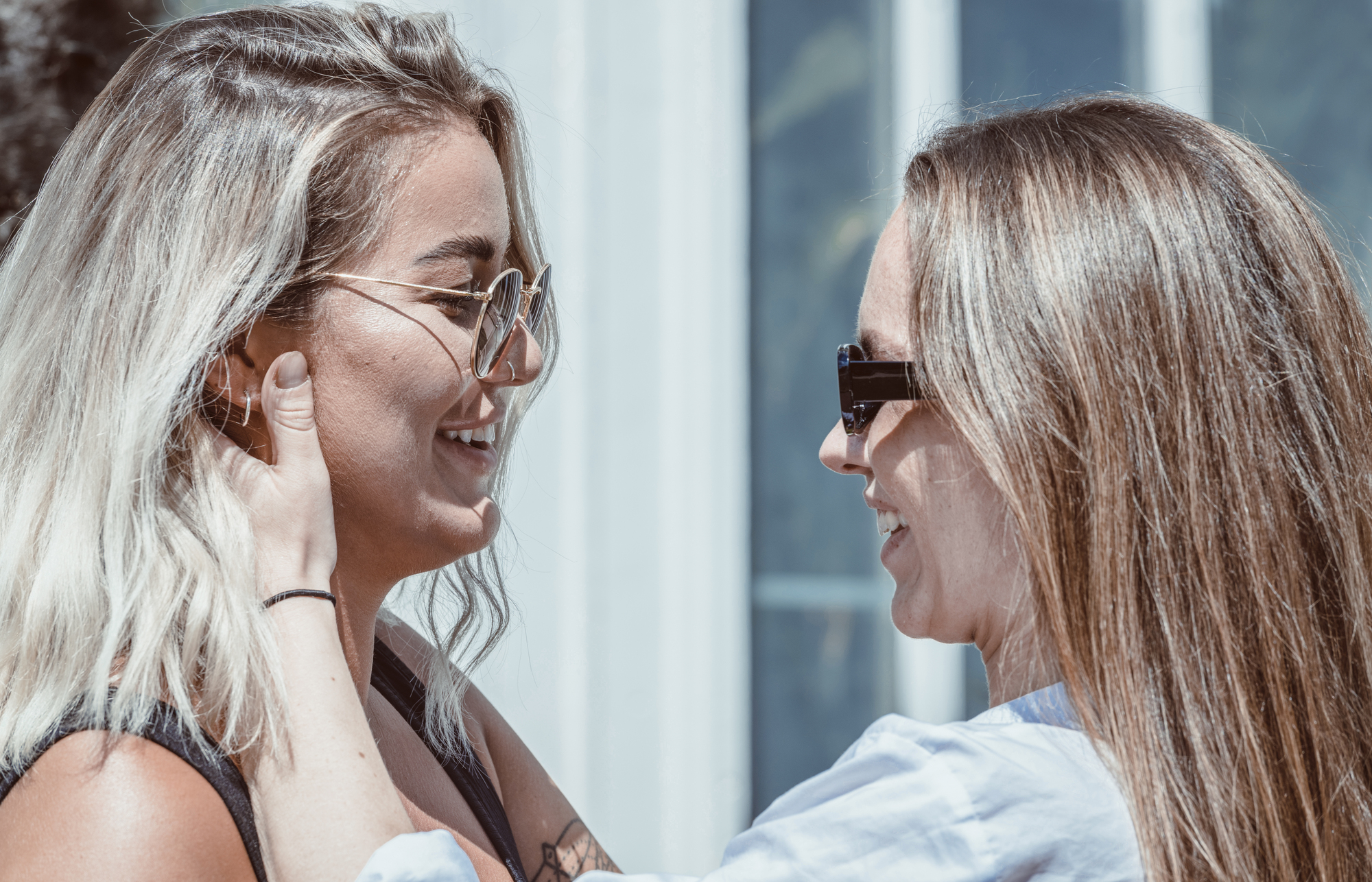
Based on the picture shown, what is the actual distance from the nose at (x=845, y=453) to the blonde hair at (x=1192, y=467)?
10.8 inches

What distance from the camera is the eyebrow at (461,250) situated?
Result: 1523 millimetres

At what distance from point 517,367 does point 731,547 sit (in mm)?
2110

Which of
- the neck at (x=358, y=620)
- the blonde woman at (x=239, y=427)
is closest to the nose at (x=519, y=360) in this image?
the blonde woman at (x=239, y=427)

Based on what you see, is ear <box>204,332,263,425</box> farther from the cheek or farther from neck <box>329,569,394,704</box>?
neck <box>329,569,394,704</box>

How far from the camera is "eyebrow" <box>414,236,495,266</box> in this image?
1.52 m

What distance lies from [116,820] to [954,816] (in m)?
0.90

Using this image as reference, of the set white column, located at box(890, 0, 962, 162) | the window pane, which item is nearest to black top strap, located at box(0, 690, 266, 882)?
white column, located at box(890, 0, 962, 162)

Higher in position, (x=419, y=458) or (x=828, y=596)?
(x=419, y=458)

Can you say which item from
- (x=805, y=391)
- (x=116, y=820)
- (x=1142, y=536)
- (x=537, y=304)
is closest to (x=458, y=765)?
(x=116, y=820)

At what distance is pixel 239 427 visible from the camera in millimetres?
1504

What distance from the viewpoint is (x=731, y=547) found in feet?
12.0

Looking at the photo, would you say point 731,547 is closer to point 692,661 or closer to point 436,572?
point 692,661

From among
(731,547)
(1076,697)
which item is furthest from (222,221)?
(731,547)

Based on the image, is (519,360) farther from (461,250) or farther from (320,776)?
(320,776)
